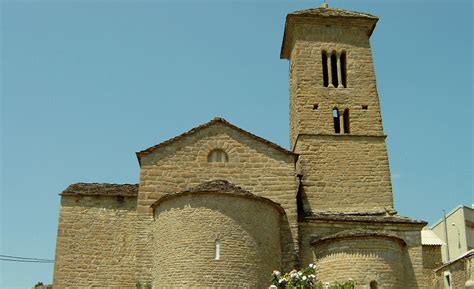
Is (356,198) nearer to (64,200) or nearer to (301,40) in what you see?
(301,40)

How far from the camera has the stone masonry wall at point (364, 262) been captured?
16.2 m

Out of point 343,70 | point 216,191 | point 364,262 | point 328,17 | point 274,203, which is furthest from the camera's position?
point 328,17

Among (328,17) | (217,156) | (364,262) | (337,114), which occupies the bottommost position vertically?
(364,262)

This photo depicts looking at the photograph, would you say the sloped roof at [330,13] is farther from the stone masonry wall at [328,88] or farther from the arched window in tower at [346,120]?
the arched window in tower at [346,120]

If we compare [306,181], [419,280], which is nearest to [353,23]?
[306,181]

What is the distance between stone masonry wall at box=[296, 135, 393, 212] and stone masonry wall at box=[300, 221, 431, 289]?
1745 mm

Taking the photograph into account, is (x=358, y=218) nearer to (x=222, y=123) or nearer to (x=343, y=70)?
(x=222, y=123)

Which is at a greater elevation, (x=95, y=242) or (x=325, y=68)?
(x=325, y=68)

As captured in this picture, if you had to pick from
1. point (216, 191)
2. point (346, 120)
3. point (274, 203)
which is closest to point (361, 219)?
point (274, 203)

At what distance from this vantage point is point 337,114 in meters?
22.6

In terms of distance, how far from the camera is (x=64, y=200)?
1928 centimetres

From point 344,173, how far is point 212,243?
7721 mm

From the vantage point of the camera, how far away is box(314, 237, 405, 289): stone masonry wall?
639 inches

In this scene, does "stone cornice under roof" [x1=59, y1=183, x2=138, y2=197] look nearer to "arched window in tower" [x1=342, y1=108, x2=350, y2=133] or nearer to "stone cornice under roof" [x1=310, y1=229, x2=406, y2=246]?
"stone cornice under roof" [x1=310, y1=229, x2=406, y2=246]
